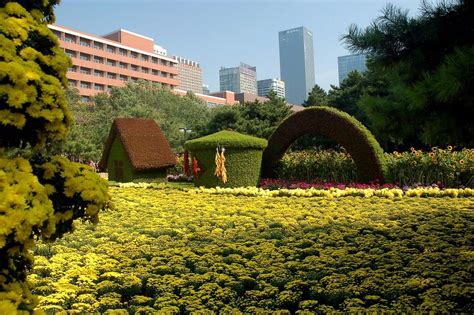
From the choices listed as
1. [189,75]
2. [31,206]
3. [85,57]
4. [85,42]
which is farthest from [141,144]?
[189,75]

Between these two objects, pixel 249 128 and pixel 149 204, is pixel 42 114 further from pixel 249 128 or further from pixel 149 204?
pixel 249 128

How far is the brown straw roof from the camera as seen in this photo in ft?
49.9

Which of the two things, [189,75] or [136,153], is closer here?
[136,153]

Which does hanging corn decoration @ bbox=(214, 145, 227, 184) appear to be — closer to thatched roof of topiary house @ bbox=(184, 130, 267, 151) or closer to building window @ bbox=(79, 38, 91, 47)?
thatched roof of topiary house @ bbox=(184, 130, 267, 151)

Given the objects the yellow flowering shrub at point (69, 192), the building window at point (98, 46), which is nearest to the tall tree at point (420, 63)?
the yellow flowering shrub at point (69, 192)

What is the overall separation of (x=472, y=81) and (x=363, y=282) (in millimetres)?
2036

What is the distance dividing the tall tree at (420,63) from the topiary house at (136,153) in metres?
11.1

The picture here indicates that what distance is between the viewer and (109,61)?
7344 cm

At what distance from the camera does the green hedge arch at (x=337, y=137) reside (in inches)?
490

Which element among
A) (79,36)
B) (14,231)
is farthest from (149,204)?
(79,36)

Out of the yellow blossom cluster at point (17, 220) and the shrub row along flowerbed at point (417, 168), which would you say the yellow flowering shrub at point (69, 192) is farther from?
the shrub row along flowerbed at point (417, 168)

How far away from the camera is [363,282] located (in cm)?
417

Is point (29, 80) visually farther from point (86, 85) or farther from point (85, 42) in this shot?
point (85, 42)

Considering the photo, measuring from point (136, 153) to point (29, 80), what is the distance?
12.9m
